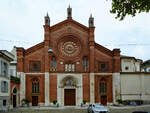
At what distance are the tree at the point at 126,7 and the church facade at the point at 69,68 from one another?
98.3ft

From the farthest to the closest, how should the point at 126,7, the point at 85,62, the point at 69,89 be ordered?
the point at 85,62, the point at 69,89, the point at 126,7

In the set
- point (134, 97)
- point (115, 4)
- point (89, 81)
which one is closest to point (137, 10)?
point (115, 4)

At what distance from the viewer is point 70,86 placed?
42531 millimetres

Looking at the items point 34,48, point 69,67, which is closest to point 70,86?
point 69,67

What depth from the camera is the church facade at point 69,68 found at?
41.5 metres

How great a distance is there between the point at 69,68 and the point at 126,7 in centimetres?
3106

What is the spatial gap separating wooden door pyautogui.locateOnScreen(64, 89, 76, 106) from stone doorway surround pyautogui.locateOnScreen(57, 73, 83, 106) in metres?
0.61

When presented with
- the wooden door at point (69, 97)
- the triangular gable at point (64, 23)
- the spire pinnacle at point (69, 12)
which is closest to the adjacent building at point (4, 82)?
the wooden door at point (69, 97)

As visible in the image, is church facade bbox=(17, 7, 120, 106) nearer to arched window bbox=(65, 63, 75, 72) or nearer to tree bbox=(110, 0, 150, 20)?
arched window bbox=(65, 63, 75, 72)

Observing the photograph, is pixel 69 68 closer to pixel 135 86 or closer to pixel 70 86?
pixel 70 86

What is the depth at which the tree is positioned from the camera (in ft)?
39.8

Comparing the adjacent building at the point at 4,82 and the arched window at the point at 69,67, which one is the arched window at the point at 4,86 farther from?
the arched window at the point at 69,67

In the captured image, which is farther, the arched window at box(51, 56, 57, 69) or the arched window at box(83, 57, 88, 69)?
the arched window at box(83, 57, 88, 69)

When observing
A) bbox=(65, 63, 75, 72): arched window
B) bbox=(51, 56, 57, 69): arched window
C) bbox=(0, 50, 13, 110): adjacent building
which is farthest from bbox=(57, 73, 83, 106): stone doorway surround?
bbox=(0, 50, 13, 110): adjacent building
